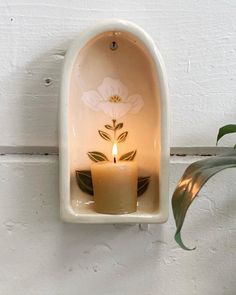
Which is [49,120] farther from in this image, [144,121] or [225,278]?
[225,278]

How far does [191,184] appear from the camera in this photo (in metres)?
0.31

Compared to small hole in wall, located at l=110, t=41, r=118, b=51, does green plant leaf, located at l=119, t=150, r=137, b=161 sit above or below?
below

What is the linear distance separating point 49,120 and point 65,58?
0.19ft

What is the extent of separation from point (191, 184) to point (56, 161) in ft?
0.48

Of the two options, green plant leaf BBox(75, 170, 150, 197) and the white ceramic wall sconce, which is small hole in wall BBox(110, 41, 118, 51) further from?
green plant leaf BBox(75, 170, 150, 197)

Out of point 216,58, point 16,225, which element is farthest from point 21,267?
point 216,58

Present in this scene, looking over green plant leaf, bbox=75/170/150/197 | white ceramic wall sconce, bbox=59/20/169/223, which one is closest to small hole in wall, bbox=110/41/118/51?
white ceramic wall sconce, bbox=59/20/169/223

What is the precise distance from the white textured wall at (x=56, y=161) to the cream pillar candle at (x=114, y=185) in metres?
0.04

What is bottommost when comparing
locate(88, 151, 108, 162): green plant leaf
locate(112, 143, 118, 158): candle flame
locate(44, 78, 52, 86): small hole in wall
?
locate(88, 151, 108, 162): green plant leaf

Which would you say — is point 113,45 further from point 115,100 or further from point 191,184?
point 191,184

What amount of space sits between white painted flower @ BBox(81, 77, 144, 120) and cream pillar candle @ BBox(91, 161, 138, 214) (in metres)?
0.05

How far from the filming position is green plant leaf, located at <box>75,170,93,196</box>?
1.30 ft

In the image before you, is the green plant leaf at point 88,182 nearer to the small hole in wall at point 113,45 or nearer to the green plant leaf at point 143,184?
the green plant leaf at point 143,184

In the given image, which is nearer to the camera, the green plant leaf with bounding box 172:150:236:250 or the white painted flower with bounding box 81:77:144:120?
the green plant leaf with bounding box 172:150:236:250
